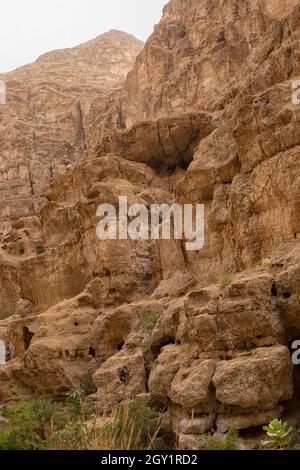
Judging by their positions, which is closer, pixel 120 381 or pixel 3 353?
pixel 120 381

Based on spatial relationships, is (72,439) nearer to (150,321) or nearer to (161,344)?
(161,344)

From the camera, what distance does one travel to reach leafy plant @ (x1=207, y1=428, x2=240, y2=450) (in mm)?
9328

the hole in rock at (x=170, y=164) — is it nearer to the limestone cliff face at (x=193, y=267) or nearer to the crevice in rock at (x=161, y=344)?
the limestone cliff face at (x=193, y=267)

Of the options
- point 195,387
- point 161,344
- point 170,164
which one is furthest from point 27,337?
point 195,387

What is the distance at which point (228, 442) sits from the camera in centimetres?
945

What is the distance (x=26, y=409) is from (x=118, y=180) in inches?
690

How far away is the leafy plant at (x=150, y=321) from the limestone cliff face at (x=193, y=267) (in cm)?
14

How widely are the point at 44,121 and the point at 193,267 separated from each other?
204ft

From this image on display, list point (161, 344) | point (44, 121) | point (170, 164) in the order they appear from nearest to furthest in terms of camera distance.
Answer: point (161, 344) → point (170, 164) → point (44, 121)
